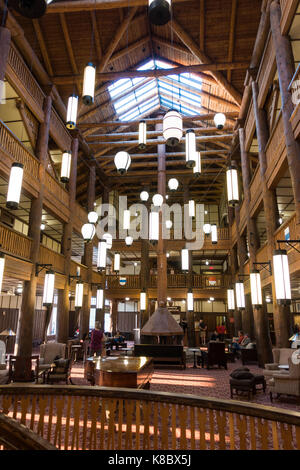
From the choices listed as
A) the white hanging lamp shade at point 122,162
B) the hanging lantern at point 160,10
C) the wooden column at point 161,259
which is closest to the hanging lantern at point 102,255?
the wooden column at point 161,259

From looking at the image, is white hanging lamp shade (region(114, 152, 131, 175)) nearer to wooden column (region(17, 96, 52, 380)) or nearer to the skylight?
wooden column (region(17, 96, 52, 380))

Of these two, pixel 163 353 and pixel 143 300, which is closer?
pixel 163 353

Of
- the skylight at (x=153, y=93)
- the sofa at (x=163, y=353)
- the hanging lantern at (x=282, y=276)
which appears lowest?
the sofa at (x=163, y=353)

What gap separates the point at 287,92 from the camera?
301 inches

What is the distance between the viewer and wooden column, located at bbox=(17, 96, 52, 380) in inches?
387

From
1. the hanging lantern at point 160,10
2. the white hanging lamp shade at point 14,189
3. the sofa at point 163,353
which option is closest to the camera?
the hanging lantern at point 160,10

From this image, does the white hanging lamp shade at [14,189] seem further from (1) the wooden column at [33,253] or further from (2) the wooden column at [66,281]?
(2) the wooden column at [66,281]

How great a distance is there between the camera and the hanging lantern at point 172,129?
6340mm

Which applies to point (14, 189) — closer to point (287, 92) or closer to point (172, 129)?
point (172, 129)

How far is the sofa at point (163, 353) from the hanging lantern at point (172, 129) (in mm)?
8359

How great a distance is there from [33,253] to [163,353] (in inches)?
241


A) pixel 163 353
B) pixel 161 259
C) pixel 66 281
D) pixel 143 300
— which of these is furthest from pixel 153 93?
pixel 163 353

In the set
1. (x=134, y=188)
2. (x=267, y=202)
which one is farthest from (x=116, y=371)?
(x=134, y=188)

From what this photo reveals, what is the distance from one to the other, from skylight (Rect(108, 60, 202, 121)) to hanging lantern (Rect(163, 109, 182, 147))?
8462 mm
